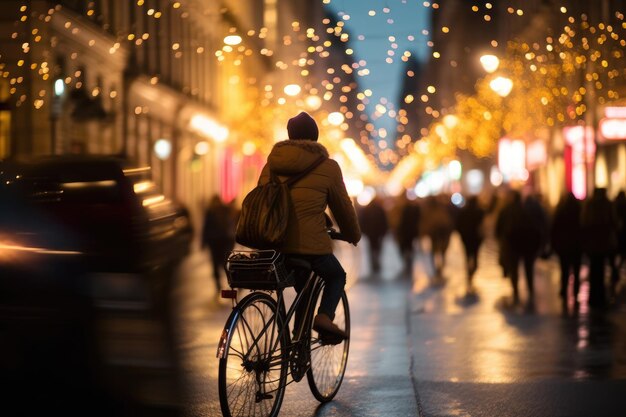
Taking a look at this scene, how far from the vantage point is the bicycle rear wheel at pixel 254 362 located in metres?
6.80

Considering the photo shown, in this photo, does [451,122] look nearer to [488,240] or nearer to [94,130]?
[488,240]

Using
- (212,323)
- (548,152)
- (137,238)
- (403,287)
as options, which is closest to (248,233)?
(137,238)

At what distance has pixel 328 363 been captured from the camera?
28.2 ft

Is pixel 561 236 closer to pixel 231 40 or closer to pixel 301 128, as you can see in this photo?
pixel 231 40

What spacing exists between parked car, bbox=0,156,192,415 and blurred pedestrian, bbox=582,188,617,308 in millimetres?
6933

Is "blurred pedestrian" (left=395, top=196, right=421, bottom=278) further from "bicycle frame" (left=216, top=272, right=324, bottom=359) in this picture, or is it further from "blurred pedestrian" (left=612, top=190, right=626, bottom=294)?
"bicycle frame" (left=216, top=272, right=324, bottom=359)

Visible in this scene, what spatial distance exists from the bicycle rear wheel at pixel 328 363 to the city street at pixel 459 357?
116 millimetres

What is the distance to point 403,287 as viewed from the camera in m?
21.7

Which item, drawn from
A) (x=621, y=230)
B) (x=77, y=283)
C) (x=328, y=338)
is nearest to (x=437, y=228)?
(x=621, y=230)

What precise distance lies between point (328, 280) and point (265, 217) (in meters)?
0.90

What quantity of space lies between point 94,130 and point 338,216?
77.1 ft

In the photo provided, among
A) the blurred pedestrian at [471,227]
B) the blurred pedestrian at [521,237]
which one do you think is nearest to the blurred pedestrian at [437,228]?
the blurred pedestrian at [471,227]

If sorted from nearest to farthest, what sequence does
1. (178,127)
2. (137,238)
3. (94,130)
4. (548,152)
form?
(137,238) → (94,130) → (178,127) → (548,152)

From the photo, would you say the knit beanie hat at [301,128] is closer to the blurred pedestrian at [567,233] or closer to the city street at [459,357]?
the city street at [459,357]
